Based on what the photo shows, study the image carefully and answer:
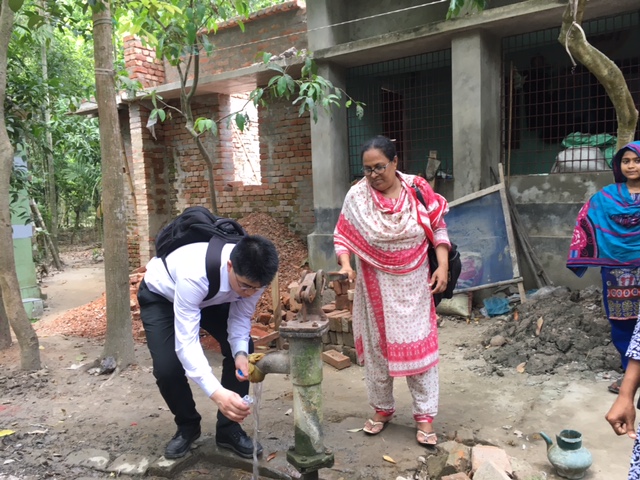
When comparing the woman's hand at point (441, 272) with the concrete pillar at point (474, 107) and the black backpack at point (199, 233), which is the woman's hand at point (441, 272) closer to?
the black backpack at point (199, 233)

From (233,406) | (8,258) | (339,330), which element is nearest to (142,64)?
(8,258)

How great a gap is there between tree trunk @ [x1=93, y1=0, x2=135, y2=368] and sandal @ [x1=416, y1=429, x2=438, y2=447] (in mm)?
2654

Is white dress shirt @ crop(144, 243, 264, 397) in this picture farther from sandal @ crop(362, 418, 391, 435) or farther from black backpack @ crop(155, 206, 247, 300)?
sandal @ crop(362, 418, 391, 435)

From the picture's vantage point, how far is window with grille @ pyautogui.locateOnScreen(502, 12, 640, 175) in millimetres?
5348

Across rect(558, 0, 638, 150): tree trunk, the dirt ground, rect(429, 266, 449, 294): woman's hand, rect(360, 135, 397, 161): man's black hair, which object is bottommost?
the dirt ground

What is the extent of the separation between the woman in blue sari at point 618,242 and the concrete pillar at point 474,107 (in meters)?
2.35

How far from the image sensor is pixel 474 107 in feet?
17.3

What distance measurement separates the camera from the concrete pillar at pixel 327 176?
6301 mm

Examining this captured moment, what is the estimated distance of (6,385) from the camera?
3869 mm

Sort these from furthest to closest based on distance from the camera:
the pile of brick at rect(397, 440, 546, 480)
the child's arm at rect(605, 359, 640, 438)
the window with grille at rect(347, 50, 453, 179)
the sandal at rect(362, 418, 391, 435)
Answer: the window with grille at rect(347, 50, 453, 179), the sandal at rect(362, 418, 391, 435), the pile of brick at rect(397, 440, 546, 480), the child's arm at rect(605, 359, 640, 438)

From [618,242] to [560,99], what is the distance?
397cm

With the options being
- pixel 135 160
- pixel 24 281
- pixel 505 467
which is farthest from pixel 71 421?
pixel 135 160

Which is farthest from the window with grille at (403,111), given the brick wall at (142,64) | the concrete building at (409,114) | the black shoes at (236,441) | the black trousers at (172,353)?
the black shoes at (236,441)

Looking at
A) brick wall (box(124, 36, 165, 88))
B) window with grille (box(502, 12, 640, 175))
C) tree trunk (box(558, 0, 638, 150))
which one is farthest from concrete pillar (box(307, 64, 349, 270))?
brick wall (box(124, 36, 165, 88))
